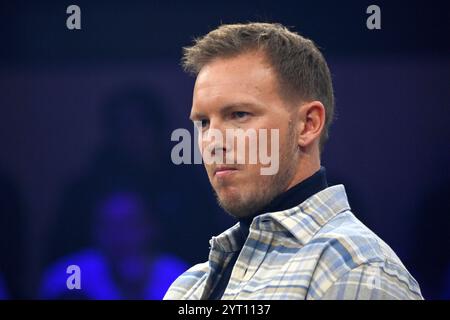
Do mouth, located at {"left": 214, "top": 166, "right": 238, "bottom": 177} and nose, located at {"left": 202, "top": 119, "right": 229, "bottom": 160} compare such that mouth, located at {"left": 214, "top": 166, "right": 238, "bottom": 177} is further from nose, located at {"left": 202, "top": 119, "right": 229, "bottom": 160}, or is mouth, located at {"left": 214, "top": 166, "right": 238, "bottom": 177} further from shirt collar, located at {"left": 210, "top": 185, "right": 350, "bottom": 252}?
shirt collar, located at {"left": 210, "top": 185, "right": 350, "bottom": 252}

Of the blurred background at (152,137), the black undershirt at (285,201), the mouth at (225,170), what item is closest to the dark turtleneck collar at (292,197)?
the black undershirt at (285,201)

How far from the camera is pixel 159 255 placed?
2.54 metres

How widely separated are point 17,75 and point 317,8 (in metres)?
1.03

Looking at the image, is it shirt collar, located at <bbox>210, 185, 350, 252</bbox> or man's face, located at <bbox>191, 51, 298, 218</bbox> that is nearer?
shirt collar, located at <bbox>210, 185, 350, 252</bbox>

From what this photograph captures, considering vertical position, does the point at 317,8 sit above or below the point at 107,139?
above

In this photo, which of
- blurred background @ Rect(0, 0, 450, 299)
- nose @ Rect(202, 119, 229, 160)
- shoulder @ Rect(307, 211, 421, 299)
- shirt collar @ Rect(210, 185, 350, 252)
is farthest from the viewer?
blurred background @ Rect(0, 0, 450, 299)

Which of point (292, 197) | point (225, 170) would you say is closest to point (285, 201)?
point (292, 197)

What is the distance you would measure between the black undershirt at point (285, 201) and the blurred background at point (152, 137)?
2.84 ft

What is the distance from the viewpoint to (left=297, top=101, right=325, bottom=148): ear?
1683 millimetres

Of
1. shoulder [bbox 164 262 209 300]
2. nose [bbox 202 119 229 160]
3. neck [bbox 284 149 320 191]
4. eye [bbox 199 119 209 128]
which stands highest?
eye [bbox 199 119 209 128]

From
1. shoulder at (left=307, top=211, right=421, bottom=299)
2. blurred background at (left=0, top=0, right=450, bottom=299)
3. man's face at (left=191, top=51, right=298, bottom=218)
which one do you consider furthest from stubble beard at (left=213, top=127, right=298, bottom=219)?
blurred background at (left=0, top=0, right=450, bottom=299)

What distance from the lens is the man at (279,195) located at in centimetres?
137

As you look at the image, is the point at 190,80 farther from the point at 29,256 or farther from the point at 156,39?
the point at 29,256
